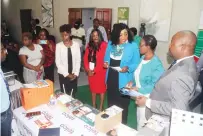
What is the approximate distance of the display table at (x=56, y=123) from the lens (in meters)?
1.68

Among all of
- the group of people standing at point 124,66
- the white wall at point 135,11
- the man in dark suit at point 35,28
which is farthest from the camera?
the man in dark suit at point 35,28

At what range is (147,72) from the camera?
2.12m

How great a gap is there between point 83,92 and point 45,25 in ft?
17.3

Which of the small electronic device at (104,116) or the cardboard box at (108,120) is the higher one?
the small electronic device at (104,116)

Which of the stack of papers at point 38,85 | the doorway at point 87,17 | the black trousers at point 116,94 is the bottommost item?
the black trousers at point 116,94

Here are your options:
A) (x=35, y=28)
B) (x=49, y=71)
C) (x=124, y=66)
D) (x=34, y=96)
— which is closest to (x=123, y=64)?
(x=124, y=66)

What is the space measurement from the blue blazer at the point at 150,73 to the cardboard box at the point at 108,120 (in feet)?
1.80

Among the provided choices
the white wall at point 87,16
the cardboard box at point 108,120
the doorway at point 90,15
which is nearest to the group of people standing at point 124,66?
the cardboard box at point 108,120

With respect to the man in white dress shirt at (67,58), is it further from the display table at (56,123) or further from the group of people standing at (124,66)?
the display table at (56,123)

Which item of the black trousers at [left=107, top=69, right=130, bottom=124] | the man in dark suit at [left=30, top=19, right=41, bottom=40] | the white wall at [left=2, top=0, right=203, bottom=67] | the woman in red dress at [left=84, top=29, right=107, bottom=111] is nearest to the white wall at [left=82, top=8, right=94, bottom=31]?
the white wall at [left=2, top=0, right=203, bottom=67]

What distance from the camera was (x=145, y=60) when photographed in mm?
2191

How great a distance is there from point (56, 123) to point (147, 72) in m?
1.10

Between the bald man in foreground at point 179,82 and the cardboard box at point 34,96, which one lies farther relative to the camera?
the cardboard box at point 34,96

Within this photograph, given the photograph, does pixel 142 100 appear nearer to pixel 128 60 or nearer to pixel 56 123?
pixel 56 123
